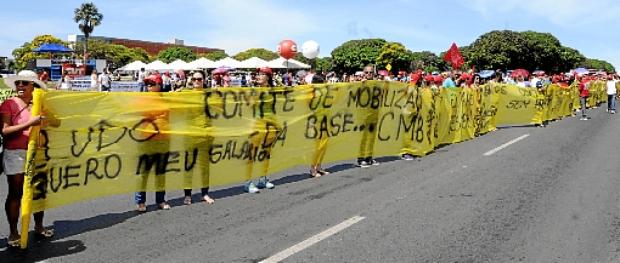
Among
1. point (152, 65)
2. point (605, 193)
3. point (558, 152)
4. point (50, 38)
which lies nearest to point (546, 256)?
point (605, 193)

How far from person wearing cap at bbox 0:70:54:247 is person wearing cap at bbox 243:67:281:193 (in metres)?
3.33

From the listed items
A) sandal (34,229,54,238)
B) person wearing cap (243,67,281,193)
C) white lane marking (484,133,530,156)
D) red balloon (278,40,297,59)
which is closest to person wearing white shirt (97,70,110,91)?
red balloon (278,40,297,59)

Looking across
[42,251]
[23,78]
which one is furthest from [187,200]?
[23,78]

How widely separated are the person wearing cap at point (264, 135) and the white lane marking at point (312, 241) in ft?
7.18

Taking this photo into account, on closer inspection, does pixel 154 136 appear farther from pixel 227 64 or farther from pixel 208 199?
pixel 227 64

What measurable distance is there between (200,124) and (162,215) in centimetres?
136

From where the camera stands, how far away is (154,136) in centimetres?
730

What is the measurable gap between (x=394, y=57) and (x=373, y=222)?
378 feet

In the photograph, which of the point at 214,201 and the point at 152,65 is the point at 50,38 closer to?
the point at 152,65

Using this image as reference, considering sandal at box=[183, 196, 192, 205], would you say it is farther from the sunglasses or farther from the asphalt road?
the sunglasses

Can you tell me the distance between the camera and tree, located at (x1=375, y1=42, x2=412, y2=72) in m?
119

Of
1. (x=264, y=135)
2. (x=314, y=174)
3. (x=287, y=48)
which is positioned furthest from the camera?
(x=287, y=48)

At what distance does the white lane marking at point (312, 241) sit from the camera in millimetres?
5377

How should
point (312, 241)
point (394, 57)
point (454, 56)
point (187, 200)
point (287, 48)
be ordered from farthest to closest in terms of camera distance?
1. point (394, 57)
2. point (454, 56)
3. point (287, 48)
4. point (187, 200)
5. point (312, 241)
